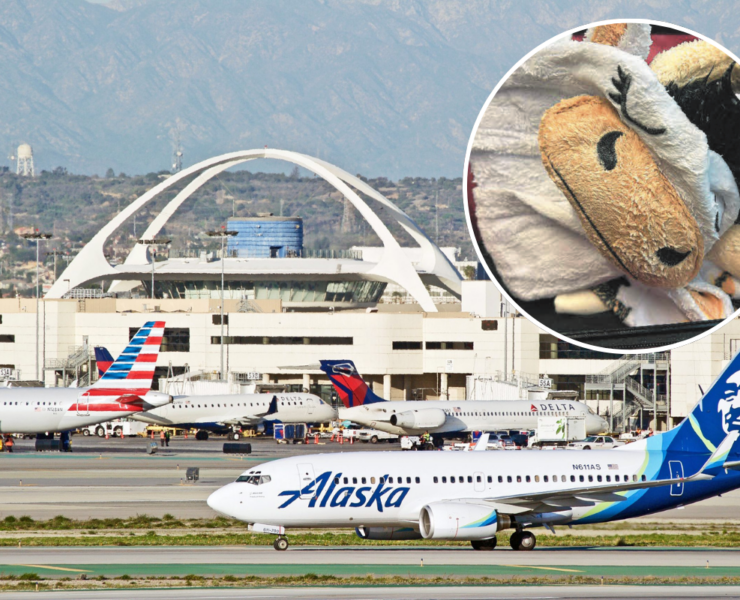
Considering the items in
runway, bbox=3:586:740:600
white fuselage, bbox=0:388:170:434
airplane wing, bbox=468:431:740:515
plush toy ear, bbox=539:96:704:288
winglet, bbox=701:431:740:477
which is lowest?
white fuselage, bbox=0:388:170:434

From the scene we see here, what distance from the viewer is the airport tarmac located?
5375 cm

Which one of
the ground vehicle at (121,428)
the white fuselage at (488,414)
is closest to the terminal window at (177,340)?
the ground vehicle at (121,428)

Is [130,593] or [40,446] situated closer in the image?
[130,593]

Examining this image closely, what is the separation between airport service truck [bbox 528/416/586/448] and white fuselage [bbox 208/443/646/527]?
5093cm

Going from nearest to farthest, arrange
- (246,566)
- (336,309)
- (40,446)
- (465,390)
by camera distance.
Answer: (246,566)
(40,446)
(465,390)
(336,309)

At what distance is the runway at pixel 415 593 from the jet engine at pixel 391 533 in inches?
303

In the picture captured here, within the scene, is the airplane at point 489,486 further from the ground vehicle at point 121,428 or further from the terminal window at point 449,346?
the terminal window at point 449,346

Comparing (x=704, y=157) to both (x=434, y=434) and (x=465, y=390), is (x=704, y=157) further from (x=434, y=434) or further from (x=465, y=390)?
(x=465, y=390)

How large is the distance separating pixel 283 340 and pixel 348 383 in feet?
140

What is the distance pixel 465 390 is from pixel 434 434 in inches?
1664

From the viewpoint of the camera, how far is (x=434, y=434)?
9712cm

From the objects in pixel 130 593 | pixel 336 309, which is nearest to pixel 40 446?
pixel 130 593

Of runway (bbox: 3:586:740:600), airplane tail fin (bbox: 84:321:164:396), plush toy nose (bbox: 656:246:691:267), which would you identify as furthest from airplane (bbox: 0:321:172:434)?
runway (bbox: 3:586:740:600)

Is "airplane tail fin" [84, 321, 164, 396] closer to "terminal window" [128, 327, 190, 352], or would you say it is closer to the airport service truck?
the airport service truck
